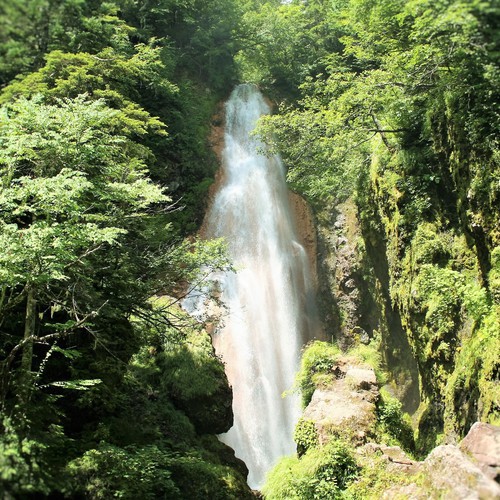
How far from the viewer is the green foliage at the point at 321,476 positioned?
7.30m

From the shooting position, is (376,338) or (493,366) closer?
(493,366)

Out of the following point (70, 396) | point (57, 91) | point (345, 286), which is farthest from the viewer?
point (345, 286)

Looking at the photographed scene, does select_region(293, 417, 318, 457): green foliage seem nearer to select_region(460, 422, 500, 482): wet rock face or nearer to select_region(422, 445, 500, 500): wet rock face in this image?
select_region(422, 445, 500, 500): wet rock face

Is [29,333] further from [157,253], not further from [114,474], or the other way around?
[157,253]

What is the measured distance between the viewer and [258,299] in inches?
707

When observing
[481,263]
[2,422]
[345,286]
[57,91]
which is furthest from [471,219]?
[345,286]

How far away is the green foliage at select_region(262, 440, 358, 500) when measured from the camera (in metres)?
7.30

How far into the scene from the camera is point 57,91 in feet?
33.6

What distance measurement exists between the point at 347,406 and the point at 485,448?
5.10 meters

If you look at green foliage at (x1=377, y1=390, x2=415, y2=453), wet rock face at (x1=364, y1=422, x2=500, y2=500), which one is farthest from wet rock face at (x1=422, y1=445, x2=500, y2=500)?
green foliage at (x1=377, y1=390, x2=415, y2=453)

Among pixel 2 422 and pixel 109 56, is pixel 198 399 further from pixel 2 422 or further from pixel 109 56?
pixel 109 56

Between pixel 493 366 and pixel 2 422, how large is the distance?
6409mm

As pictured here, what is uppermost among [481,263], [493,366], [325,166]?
[325,166]

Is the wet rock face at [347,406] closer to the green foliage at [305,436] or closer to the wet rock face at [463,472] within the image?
the green foliage at [305,436]
